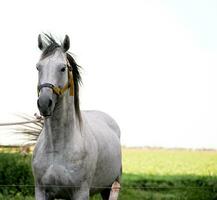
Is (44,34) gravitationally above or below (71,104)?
above

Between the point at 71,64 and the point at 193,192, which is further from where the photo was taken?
the point at 193,192

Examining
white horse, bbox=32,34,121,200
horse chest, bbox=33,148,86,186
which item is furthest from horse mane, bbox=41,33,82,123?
horse chest, bbox=33,148,86,186

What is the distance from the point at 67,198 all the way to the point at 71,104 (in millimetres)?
1017

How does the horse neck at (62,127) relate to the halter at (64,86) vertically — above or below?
below

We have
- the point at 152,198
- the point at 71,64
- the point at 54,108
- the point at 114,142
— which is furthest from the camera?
the point at 152,198

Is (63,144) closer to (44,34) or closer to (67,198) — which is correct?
(67,198)

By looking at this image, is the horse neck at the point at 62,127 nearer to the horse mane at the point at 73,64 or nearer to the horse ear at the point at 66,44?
the horse mane at the point at 73,64

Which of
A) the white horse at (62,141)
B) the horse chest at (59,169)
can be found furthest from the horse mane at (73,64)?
the horse chest at (59,169)

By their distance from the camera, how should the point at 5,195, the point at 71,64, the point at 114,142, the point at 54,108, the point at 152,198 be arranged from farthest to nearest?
the point at 152,198
the point at 5,195
the point at 114,142
the point at 71,64
the point at 54,108

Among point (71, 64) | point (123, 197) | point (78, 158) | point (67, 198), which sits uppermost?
point (71, 64)

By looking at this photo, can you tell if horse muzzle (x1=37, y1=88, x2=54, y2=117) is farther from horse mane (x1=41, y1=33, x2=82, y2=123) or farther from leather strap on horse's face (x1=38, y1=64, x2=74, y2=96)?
horse mane (x1=41, y1=33, x2=82, y2=123)

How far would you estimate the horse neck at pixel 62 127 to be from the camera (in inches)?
237

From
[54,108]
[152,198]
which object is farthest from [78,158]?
[152,198]

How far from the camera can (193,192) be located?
12.9 meters
